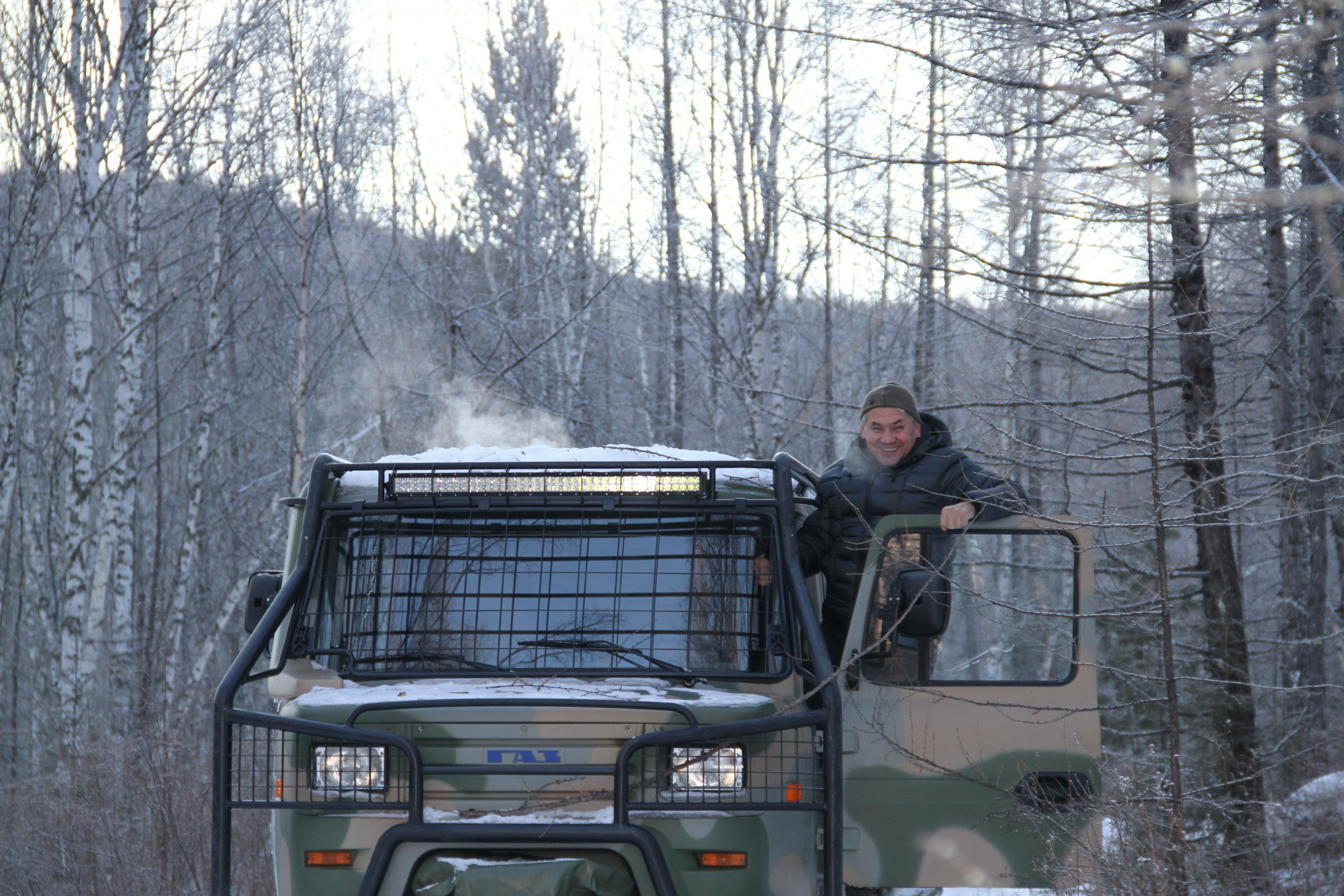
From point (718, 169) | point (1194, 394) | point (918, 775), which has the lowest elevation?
point (918, 775)

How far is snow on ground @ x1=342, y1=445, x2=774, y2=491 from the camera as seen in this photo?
4.65 m

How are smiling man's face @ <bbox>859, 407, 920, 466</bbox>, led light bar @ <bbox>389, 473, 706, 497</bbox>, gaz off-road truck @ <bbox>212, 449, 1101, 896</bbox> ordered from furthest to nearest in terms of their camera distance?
smiling man's face @ <bbox>859, 407, 920, 466</bbox>, led light bar @ <bbox>389, 473, 706, 497</bbox>, gaz off-road truck @ <bbox>212, 449, 1101, 896</bbox>

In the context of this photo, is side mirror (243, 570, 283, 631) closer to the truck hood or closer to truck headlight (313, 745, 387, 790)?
the truck hood

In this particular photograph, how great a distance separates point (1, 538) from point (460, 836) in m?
19.3

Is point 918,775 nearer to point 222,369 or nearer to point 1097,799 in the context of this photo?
point 1097,799

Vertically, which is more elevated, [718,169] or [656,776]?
[718,169]

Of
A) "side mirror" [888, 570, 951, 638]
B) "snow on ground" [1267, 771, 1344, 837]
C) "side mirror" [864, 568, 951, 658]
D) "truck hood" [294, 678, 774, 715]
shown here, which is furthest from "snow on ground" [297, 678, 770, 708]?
"snow on ground" [1267, 771, 1344, 837]

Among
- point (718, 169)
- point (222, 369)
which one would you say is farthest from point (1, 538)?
point (718, 169)

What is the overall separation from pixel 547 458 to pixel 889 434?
61.3 inches

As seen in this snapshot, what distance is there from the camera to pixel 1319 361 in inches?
341

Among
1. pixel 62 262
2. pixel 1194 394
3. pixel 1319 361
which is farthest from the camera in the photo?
pixel 62 262

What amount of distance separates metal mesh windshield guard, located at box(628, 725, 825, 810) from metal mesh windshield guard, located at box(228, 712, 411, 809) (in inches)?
31.7

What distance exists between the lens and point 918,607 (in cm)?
380

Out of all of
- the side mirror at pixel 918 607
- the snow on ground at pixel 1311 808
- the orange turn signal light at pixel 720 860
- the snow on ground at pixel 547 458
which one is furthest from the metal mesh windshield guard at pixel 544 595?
the snow on ground at pixel 1311 808
